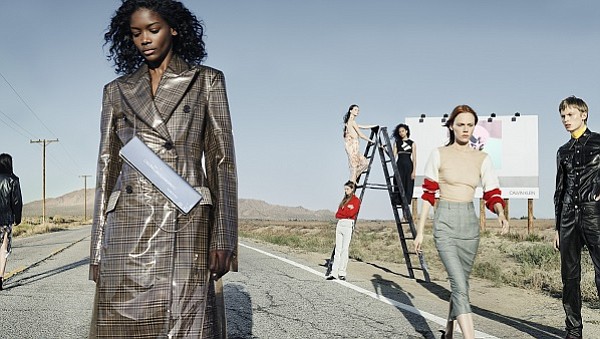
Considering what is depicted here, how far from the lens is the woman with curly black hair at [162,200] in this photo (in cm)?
323

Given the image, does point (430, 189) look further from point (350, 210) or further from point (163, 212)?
point (350, 210)

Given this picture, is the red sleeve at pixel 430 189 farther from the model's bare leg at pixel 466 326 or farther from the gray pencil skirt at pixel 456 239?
the model's bare leg at pixel 466 326

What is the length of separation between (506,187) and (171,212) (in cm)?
3810

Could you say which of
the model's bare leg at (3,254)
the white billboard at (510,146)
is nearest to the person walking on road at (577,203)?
the model's bare leg at (3,254)

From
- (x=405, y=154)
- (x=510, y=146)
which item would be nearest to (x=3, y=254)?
(x=405, y=154)

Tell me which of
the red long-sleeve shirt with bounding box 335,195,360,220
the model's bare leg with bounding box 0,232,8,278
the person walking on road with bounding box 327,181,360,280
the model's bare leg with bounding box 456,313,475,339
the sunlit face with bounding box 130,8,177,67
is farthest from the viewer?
the red long-sleeve shirt with bounding box 335,195,360,220

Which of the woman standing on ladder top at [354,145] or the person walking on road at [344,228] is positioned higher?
the woman standing on ladder top at [354,145]

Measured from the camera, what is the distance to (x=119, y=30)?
391 cm

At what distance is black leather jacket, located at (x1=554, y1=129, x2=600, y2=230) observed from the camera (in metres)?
6.69

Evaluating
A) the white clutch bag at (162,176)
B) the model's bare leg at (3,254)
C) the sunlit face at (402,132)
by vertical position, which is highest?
the sunlit face at (402,132)

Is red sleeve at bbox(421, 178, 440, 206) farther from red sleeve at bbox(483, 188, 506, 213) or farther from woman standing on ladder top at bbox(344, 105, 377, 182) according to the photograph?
woman standing on ladder top at bbox(344, 105, 377, 182)

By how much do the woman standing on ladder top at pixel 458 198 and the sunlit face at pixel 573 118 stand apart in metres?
1.33

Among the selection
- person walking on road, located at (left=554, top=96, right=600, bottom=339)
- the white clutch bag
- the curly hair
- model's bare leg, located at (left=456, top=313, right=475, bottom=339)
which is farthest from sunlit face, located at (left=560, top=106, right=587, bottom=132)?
the white clutch bag

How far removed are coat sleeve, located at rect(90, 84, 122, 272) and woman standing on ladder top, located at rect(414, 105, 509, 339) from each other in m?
3.01
